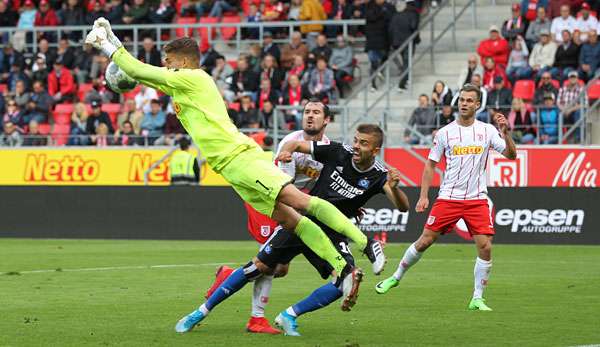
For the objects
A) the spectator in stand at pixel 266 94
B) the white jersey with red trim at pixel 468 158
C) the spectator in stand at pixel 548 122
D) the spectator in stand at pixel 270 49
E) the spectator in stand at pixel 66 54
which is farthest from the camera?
the spectator in stand at pixel 66 54

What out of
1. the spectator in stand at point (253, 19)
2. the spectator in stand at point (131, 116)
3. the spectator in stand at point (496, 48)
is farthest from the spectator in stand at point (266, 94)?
the spectator in stand at point (496, 48)

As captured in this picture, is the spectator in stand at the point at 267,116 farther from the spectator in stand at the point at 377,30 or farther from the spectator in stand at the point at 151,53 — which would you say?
the spectator in stand at the point at 151,53

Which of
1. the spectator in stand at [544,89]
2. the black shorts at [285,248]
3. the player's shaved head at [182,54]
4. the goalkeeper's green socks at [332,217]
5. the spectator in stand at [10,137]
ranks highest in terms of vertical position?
the player's shaved head at [182,54]

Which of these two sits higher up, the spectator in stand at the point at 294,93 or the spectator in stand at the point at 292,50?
the spectator in stand at the point at 292,50

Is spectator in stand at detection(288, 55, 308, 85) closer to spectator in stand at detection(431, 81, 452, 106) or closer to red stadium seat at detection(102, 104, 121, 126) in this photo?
spectator in stand at detection(431, 81, 452, 106)

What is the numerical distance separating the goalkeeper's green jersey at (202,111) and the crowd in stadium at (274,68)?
672 inches

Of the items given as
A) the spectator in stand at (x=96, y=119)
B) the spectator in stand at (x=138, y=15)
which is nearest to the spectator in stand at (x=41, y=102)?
the spectator in stand at (x=96, y=119)

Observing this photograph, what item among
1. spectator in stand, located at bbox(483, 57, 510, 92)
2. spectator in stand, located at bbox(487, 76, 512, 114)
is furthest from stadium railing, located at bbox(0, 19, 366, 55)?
spectator in stand, located at bbox(487, 76, 512, 114)

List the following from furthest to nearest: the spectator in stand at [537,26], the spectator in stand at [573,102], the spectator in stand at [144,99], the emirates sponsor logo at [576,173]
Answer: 1. the spectator in stand at [144,99]
2. the spectator in stand at [537,26]
3. the spectator in stand at [573,102]
4. the emirates sponsor logo at [576,173]

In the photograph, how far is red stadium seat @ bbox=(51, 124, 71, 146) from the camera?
3170 cm

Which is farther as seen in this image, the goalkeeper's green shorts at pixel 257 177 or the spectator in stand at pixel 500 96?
the spectator in stand at pixel 500 96

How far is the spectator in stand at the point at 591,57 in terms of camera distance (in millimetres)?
27778

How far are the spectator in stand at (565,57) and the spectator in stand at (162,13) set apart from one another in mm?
12098

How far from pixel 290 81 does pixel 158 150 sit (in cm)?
351
